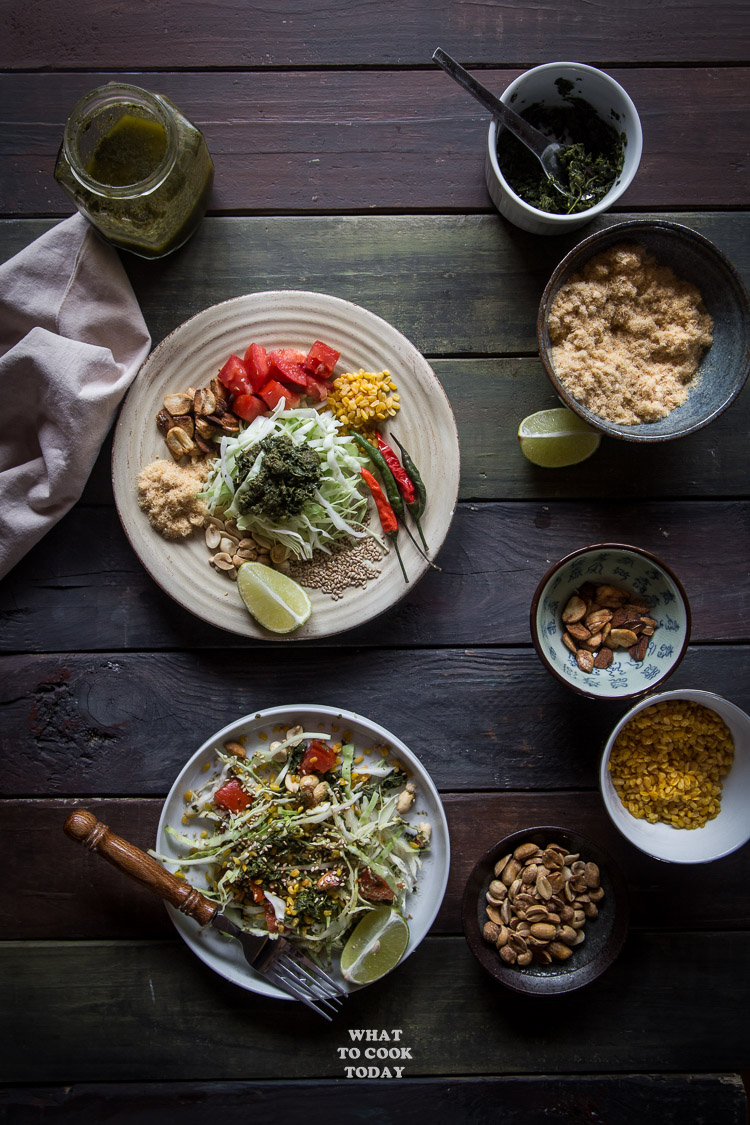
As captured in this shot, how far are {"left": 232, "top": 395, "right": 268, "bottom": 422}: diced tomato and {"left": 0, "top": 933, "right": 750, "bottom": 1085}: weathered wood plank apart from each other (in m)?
1.44

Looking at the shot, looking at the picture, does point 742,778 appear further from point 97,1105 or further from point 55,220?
point 55,220

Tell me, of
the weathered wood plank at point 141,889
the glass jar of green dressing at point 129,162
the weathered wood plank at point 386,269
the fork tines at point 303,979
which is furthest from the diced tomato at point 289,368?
the fork tines at point 303,979

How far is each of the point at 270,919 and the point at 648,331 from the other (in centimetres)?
177

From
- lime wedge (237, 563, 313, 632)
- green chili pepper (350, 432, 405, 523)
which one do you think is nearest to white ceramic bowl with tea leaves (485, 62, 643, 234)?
green chili pepper (350, 432, 405, 523)

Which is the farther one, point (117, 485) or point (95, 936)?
point (95, 936)

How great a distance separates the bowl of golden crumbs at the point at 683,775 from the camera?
1.89m

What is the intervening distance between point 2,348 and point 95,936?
5.30 ft

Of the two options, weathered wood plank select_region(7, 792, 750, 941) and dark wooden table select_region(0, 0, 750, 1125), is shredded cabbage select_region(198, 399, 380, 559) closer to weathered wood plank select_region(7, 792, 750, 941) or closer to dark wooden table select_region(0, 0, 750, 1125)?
dark wooden table select_region(0, 0, 750, 1125)

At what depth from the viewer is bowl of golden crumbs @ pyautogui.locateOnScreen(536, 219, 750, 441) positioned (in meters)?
1.83

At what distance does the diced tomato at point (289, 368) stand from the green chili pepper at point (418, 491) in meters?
0.30

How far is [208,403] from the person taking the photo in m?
1.87

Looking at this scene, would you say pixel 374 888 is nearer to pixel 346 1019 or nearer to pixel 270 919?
pixel 270 919

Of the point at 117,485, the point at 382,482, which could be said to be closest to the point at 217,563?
the point at 117,485

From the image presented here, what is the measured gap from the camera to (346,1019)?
198 centimetres
